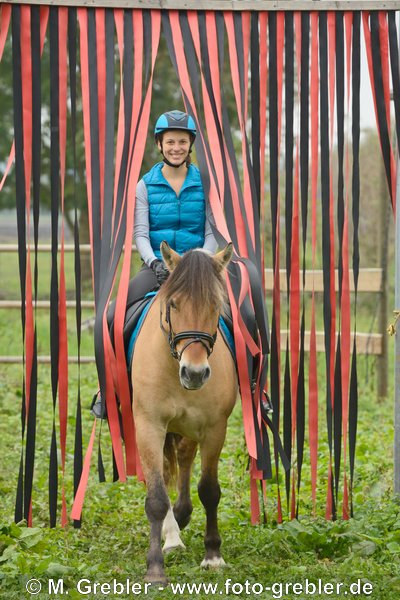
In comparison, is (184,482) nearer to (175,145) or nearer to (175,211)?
(175,211)

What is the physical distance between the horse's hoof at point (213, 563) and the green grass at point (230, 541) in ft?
0.16

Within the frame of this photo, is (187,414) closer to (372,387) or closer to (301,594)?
(301,594)

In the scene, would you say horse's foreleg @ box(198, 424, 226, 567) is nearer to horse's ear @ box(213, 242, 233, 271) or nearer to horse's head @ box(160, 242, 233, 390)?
horse's head @ box(160, 242, 233, 390)

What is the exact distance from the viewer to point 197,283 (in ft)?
15.7

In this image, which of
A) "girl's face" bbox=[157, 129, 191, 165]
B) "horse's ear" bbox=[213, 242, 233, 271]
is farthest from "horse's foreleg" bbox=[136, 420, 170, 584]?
"girl's face" bbox=[157, 129, 191, 165]

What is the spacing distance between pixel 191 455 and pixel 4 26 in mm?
2874

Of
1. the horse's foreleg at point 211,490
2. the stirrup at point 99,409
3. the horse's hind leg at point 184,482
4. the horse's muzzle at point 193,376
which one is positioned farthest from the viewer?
the horse's hind leg at point 184,482

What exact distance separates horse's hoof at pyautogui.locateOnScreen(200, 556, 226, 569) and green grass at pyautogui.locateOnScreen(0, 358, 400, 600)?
0.16 ft

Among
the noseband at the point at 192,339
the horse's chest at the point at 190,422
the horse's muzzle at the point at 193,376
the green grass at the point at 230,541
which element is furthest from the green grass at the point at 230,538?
the noseband at the point at 192,339

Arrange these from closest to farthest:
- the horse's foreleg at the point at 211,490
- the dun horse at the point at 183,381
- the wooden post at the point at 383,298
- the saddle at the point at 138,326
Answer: the dun horse at the point at 183,381 < the horse's foreleg at the point at 211,490 < the saddle at the point at 138,326 < the wooden post at the point at 383,298

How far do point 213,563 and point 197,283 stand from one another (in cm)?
161

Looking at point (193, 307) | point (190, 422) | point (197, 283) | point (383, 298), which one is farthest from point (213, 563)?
point (383, 298)

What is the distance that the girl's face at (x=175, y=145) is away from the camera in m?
5.71

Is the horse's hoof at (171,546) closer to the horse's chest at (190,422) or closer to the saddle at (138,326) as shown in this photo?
the horse's chest at (190,422)
